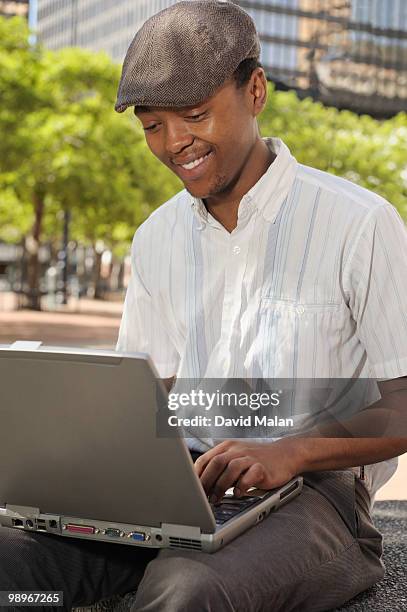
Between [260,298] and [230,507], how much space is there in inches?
20.1

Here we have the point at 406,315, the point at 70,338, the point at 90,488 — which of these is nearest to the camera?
the point at 90,488

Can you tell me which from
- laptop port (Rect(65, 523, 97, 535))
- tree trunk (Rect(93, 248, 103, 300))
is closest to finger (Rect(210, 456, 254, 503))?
laptop port (Rect(65, 523, 97, 535))

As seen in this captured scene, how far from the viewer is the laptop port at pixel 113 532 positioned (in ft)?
6.17

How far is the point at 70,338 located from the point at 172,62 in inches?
656

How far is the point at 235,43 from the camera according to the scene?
2.24 meters

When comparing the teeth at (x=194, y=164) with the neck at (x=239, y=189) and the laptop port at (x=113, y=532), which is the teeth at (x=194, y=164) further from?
the laptop port at (x=113, y=532)

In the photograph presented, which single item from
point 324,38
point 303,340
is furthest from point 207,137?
point 324,38

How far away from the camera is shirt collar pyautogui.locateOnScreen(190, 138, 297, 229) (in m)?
2.30

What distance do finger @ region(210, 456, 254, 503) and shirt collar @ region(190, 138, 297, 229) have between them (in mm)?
609

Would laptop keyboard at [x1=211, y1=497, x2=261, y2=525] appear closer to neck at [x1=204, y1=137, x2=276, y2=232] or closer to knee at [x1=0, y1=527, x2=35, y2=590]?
knee at [x1=0, y1=527, x2=35, y2=590]

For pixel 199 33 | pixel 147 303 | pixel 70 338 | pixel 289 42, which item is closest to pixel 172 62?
pixel 199 33

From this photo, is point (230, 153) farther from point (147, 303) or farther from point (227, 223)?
point (147, 303)

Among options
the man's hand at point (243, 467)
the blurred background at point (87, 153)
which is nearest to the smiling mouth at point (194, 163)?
the man's hand at point (243, 467)

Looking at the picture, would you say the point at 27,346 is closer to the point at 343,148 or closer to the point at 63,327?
the point at 63,327
